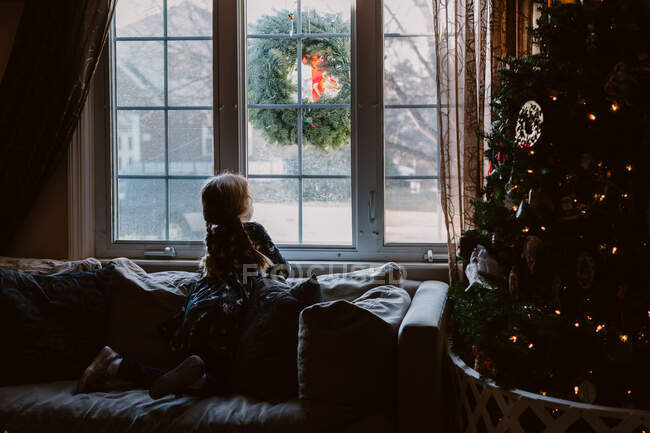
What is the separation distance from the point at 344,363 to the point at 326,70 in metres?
1.62

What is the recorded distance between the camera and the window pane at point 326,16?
111 inches

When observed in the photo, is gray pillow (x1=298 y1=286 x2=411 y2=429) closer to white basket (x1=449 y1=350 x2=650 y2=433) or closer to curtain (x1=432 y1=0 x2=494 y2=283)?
white basket (x1=449 y1=350 x2=650 y2=433)

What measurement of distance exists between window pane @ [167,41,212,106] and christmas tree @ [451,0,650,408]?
1679 millimetres

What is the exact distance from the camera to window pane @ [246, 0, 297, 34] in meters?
2.84

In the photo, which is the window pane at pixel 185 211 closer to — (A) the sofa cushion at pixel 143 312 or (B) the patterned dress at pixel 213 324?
(A) the sofa cushion at pixel 143 312

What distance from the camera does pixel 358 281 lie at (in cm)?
240

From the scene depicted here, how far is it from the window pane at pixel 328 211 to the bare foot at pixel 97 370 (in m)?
1.16

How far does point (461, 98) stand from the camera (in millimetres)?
2543

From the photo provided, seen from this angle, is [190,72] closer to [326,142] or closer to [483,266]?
[326,142]

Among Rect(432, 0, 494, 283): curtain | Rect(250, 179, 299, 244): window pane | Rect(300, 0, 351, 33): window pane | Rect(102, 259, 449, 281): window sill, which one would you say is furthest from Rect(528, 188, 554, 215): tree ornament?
Rect(300, 0, 351, 33): window pane

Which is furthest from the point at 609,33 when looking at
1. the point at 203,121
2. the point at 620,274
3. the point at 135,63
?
the point at 135,63

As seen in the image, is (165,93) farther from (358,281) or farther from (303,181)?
(358,281)

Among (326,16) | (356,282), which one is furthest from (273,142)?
(356,282)

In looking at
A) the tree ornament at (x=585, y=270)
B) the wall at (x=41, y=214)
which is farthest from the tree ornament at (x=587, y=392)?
the wall at (x=41, y=214)
